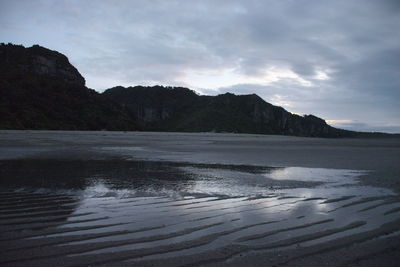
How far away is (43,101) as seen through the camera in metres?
83.7

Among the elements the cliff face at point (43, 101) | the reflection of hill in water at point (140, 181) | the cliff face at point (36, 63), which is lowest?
the reflection of hill in water at point (140, 181)

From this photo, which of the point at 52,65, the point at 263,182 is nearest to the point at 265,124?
the point at 52,65

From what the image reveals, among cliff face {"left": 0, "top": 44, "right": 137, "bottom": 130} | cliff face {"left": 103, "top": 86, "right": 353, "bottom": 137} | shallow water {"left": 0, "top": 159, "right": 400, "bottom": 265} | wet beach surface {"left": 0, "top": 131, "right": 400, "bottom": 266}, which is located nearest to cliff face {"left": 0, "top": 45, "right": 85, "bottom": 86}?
cliff face {"left": 0, "top": 44, "right": 137, "bottom": 130}

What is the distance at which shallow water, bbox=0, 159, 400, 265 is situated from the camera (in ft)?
15.6

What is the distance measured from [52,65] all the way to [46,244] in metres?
135

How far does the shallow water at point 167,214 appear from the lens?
4.75 m

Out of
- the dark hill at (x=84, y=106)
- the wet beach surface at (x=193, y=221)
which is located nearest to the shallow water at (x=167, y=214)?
the wet beach surface at (x=193, y=221)

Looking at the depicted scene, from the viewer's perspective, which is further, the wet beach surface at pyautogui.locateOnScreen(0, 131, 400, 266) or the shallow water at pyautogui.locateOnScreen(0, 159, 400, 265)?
the shallow water at pyautogui.locateOnScreen(0, 159, 400, 265)

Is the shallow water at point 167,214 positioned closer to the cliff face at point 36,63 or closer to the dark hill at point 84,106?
the dark hill at point 84,106

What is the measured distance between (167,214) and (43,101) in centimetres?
8904

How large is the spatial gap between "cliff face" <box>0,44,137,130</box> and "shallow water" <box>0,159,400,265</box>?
59.6 metres

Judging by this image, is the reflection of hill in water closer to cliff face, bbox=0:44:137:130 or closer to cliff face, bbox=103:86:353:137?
cliff face, bbox=0:44:137:130

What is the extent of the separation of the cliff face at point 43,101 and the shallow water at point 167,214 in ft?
196

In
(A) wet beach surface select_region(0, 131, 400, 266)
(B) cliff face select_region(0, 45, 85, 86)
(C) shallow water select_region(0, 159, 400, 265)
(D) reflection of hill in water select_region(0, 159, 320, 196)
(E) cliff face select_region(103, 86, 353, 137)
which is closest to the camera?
(A) wet beach surface select_region(0, 131, 400, 266)
